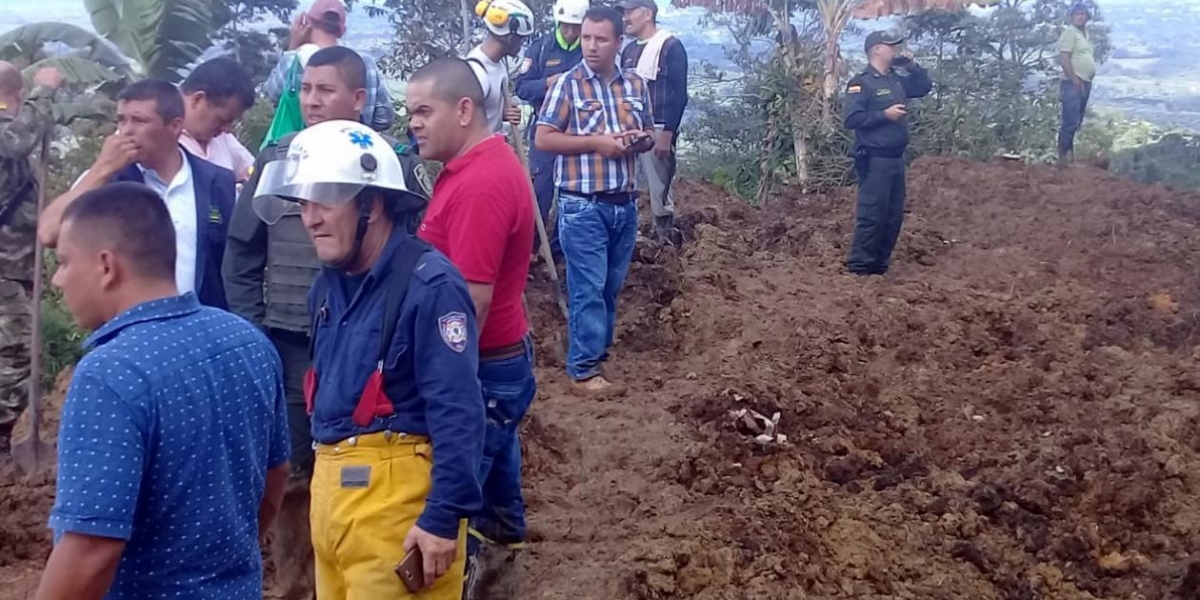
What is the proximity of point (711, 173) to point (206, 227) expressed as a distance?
11711 millimetres

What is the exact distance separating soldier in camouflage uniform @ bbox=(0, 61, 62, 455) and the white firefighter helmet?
7.52 feet

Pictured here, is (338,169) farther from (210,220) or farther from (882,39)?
(882,39)

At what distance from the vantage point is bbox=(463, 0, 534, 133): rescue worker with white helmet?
22.7 ft

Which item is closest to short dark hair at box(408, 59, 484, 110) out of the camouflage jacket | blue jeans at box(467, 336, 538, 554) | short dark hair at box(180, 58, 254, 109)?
blue jeans at box(467, 336, 538, 554)

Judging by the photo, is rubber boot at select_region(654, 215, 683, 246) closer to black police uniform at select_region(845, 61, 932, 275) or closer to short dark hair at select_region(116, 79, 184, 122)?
black police uniform at select_region(845, 61, 932, 275)

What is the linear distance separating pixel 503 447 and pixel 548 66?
4688 millimetres

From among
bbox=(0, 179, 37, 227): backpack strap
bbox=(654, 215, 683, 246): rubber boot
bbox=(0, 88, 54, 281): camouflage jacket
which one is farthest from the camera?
bbox=(654, 215, 683, 246): rubber boot

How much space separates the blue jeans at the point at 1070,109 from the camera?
14.8 metres

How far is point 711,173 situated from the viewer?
612 inches

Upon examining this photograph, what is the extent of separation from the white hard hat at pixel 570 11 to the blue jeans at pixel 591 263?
6.26 feet

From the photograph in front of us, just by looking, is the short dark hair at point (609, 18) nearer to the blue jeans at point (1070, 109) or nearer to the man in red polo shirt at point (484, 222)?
the man in red polo shirt at point (484, 222)

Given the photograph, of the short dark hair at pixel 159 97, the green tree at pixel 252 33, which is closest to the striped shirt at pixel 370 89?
the short dark hair at pixel 159 97

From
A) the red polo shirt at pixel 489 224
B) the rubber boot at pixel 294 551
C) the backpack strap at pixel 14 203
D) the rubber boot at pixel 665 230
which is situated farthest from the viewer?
the rubber boot at pixel 665 230

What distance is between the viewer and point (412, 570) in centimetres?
294
